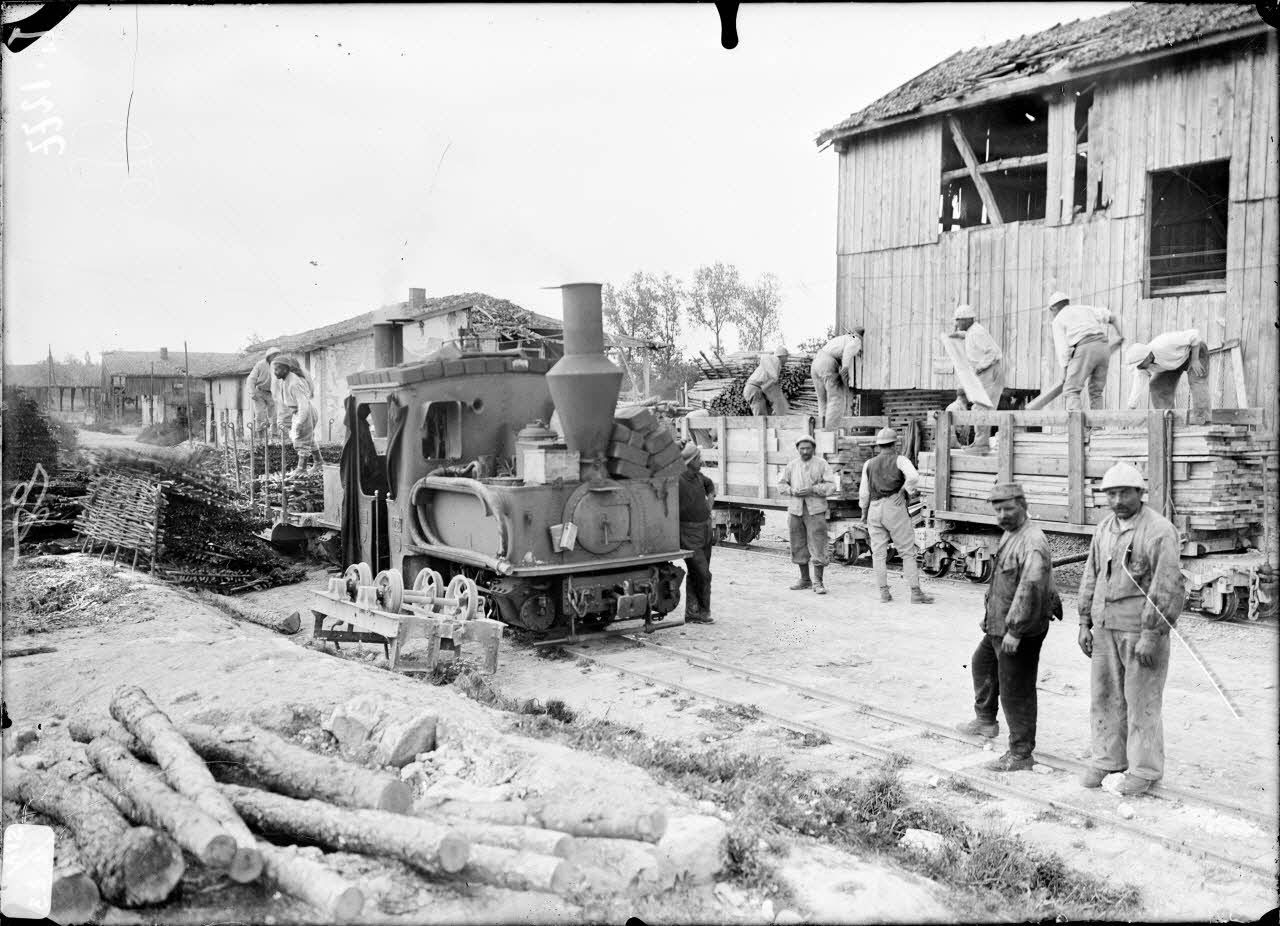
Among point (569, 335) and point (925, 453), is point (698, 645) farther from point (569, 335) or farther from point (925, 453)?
point (925, 453)

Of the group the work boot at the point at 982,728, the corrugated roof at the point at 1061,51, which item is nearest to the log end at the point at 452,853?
the work boot at the point at 982,728

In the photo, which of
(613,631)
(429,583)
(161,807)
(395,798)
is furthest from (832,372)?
(161,807)

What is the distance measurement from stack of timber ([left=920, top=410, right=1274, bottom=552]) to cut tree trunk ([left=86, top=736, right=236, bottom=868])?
8.43 metres

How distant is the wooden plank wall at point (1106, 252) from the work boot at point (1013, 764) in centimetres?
672

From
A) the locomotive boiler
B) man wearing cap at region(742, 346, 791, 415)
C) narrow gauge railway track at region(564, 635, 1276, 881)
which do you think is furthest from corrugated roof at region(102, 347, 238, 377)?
narrow gauge railway track at region(564, 635, 1276, 881)

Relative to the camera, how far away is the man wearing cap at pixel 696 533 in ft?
37.3

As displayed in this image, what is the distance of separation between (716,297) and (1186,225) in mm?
22499

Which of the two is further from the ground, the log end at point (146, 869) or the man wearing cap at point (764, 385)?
the man wearing cap at point (764, 385)

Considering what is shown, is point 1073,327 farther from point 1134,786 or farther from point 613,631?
point 1134,786

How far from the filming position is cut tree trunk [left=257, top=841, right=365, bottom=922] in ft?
13.5

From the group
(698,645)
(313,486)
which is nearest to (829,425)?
(698,645)

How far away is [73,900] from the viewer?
4125 mm

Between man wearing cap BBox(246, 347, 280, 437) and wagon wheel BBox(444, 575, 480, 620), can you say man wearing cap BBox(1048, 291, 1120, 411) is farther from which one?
man wearing cap BBox(246, 347, 280, 437)

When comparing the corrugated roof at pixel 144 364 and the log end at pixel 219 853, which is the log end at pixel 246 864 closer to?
the log end at pixel 219 853
